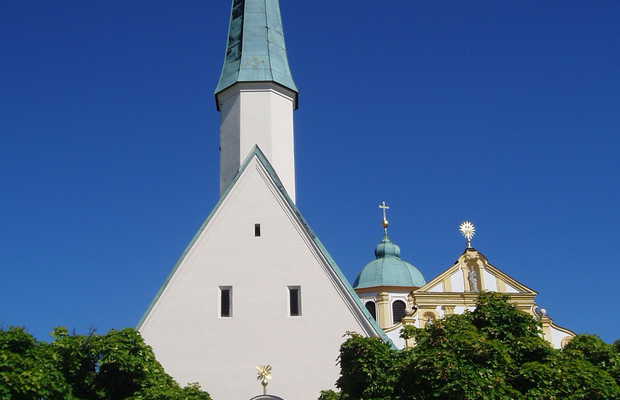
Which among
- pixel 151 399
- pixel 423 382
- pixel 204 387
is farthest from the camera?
pixel 204 387

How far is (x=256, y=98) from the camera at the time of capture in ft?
84.1

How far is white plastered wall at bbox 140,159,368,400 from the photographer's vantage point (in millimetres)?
20812

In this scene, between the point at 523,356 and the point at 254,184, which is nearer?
the point at 523,356

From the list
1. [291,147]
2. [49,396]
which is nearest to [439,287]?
[291,147]

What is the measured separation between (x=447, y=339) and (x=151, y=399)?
5.97 metres

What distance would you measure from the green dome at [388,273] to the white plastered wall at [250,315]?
2632 centimetres

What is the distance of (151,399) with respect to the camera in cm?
1527

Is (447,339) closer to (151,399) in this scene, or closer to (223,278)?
(151,399)

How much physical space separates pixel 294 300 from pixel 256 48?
9.42 metres

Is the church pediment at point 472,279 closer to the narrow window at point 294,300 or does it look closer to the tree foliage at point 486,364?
the narrow window at point 294,300

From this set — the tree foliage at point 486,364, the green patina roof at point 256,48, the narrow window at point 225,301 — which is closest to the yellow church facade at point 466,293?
the green patina roof at point 256,48

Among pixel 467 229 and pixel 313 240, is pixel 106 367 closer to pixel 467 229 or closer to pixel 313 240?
pixel 313 240

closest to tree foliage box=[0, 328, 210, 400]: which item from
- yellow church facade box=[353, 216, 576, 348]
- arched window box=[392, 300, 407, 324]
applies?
yellow church facade box=[353, 216, 576, 348]

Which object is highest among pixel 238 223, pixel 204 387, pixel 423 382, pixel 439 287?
pixel 439 287
